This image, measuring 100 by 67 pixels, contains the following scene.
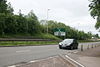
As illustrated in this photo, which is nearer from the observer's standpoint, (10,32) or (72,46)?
(72,46)

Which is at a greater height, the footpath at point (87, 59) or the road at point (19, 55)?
the road at point (19, 55)

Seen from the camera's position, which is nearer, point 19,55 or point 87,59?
point 87,59

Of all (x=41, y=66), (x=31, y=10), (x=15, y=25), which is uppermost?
(x=31, y=10)

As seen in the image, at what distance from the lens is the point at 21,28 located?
2756 inches

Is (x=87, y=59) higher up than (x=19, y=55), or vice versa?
(x=19, y=55)

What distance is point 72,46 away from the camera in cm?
3422

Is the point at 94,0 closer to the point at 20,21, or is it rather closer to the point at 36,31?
the point at 20,21

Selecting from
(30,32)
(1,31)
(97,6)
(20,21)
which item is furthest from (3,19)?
(97,6)

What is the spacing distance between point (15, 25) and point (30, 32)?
10093mm

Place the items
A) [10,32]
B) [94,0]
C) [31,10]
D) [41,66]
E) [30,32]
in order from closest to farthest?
[41,66] → [94,0] → [10,32] → [30,32] → [31,10]

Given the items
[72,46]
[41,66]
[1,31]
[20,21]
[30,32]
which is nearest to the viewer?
[41,66]

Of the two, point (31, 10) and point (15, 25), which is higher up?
point (31, 10)

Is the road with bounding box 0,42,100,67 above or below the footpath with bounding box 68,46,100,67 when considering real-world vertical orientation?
above

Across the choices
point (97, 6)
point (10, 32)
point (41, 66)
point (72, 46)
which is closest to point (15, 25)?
point (10, 32)
